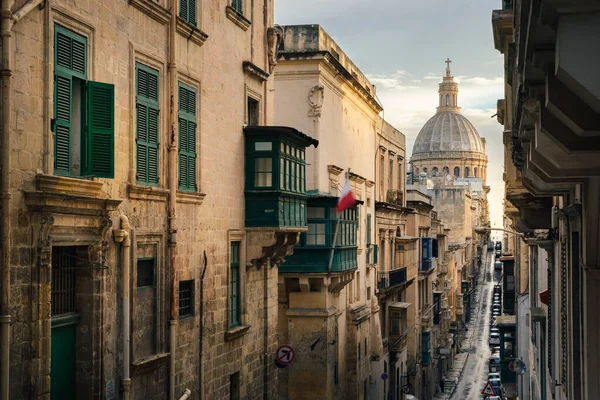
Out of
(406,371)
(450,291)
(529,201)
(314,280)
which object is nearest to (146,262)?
(529,201)

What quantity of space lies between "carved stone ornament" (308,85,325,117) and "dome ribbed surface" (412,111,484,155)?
111m

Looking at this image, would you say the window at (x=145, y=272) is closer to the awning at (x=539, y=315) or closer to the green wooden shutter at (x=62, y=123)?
the green wooden shutter at (x=62, y=123)

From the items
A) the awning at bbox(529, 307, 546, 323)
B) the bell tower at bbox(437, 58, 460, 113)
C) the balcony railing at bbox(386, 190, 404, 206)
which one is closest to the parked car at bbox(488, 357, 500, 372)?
the balcony railing at bbox(386, 190, 404, 206)

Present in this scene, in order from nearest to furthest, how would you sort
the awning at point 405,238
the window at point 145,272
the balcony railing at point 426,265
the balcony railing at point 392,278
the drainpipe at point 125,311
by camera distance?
1. the drainpipe at point 125,311
2. the window at point 145,272
3. the balcony railing at point 392,278
4. the awning at point 405,238
5. the balcony railing at point 426,265

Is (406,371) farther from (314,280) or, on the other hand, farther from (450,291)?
(450,291)

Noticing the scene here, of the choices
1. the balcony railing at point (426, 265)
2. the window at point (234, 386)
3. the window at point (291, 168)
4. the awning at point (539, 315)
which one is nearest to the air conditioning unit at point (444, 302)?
the balcony railing at point (426, 265)

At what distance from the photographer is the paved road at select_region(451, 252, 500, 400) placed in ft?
197

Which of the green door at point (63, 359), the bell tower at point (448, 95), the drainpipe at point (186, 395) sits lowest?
the drainpipe at point (186, 395)

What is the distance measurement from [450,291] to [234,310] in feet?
197

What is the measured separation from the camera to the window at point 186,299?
14914mm

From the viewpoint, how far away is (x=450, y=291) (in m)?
75.9

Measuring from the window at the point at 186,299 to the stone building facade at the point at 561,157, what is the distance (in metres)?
5.94

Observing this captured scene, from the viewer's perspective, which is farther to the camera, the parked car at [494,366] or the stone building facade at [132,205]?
the parked car at [494,366]

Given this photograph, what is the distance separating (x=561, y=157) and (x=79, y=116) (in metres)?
6.01
